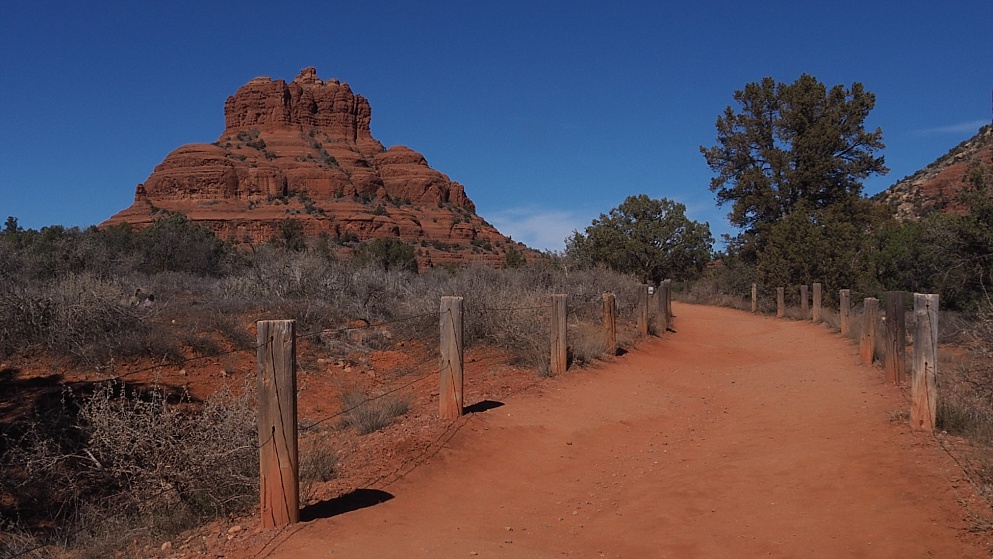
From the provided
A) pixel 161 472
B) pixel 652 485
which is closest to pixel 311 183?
pixel 161 472

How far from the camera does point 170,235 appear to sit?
89.2 feet

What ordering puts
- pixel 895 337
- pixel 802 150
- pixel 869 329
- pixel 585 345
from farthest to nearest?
pixel 802 150
pixel 869 329
pixel 585 345
pixel 895 337

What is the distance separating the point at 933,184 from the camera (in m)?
55.0

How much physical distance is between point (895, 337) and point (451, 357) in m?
6.71

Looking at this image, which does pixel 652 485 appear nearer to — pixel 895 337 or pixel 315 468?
pixel 315 468

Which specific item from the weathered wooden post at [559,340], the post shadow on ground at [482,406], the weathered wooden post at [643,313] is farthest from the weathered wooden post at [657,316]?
the post shadow on ground at [482,406]

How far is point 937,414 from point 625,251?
111 feet

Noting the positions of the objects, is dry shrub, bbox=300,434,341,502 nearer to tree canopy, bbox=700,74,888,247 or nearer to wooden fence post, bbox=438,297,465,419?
wooden fence post, bbox=438,297,465,419

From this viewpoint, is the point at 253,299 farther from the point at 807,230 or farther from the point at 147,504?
the point at 807,230

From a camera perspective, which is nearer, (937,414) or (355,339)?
(937,414)

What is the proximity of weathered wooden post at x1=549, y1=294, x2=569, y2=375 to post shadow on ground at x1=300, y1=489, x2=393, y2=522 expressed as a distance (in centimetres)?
580

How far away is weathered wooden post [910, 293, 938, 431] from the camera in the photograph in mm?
7672

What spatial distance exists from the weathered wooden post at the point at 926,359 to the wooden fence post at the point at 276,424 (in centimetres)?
641

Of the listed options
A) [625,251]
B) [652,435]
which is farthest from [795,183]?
[652,435]
